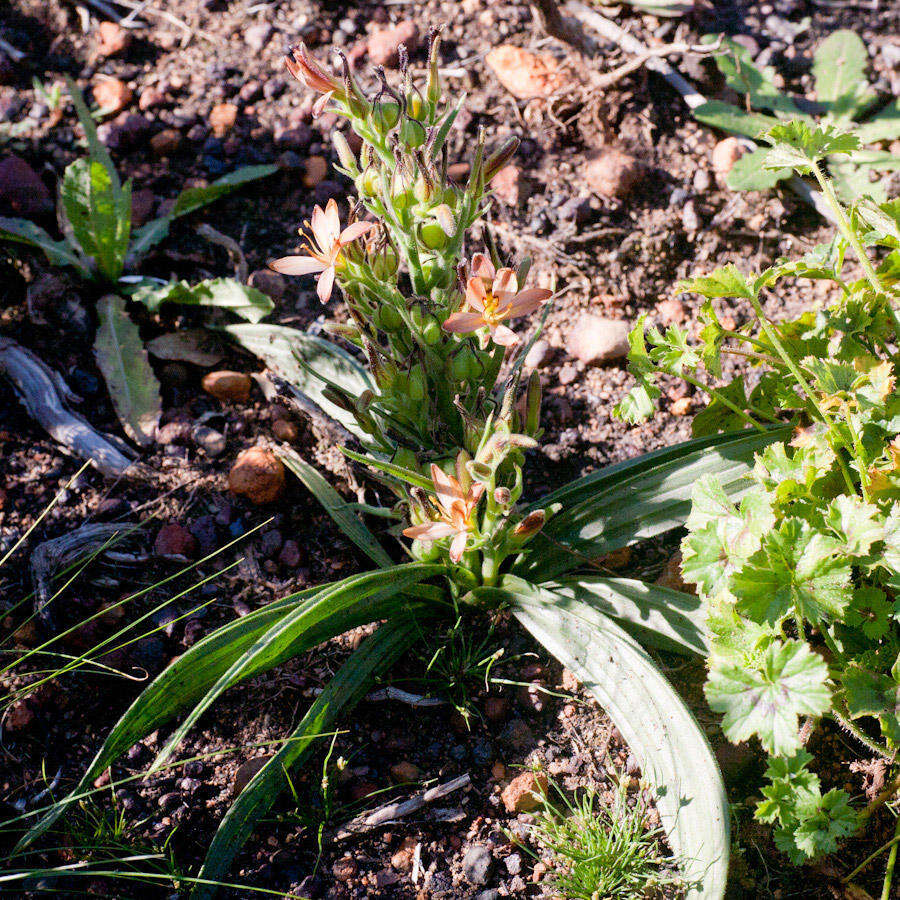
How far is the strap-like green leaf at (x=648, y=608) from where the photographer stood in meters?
1.97

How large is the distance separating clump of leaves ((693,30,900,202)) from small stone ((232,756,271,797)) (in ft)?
7.87

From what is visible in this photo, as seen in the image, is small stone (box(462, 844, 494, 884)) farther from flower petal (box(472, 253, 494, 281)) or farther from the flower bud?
flower petal (box(472, 253, 494, 281))

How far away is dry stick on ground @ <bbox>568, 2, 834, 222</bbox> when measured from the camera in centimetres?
299

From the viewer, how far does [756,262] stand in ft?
9.58

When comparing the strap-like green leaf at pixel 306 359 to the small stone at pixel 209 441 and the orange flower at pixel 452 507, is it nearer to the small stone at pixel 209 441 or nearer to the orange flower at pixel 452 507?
the small stone at pixel 209 441

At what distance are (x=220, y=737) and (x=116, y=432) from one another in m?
1.09

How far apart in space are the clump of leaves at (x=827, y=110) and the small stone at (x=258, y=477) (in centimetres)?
186

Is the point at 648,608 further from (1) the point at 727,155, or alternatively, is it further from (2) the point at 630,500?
(1) the point at 727,155

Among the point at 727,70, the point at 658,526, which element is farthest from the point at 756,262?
the point at 658,526

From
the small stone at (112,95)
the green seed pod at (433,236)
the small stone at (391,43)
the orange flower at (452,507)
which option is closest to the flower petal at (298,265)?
the green seed pod at (433,236)

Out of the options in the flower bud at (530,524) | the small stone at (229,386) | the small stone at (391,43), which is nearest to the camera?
the flower bud at (530,524)

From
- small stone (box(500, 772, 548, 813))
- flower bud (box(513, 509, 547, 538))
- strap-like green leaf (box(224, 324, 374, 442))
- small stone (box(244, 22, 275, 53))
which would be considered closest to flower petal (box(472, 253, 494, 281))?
flower bud (box(513, 509, 547, 538))

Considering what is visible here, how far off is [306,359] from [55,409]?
81 centimetres

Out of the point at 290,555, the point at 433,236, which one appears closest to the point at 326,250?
the point at 433,236
